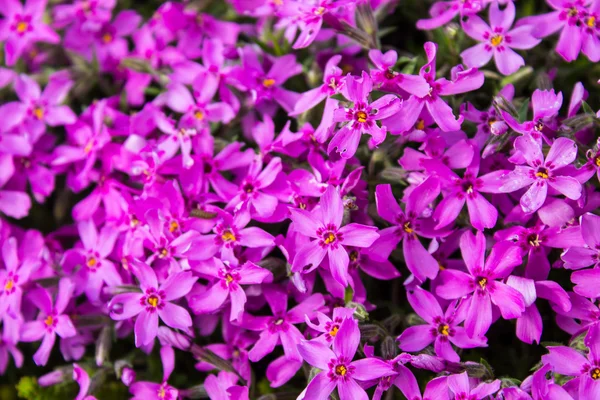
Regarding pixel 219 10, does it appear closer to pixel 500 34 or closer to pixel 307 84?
pixel 307 84

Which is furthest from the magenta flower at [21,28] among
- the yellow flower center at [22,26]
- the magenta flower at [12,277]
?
the magenta flower at [12,277]

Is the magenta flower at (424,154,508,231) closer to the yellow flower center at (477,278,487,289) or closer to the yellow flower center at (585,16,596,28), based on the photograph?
the yellow flower center at (477,278,487,289)

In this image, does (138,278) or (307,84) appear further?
(307,84)

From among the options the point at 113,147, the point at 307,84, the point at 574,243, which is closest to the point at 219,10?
the point at 307,84

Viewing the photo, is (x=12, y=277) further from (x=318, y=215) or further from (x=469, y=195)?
(x=469, y=195)

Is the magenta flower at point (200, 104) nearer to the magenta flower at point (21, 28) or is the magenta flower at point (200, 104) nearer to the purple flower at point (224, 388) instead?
the magenta flower at point (21, 28)

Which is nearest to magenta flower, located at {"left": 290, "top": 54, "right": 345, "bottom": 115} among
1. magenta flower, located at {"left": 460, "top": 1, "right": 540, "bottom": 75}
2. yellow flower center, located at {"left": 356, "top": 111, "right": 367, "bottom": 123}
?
yellow flower center, located at {"left": 356, "top": 111, "right": 367, "bottom": 123}
